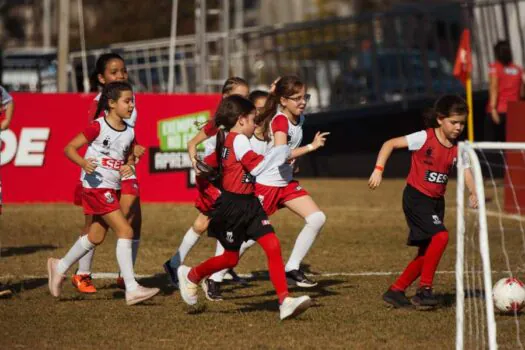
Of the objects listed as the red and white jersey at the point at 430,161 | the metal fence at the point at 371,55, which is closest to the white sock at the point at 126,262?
the red and white jersey at the point at 430,161

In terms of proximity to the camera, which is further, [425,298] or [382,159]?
[425,298]

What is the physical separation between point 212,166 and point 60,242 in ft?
16.2

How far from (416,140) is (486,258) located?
2.37 meters

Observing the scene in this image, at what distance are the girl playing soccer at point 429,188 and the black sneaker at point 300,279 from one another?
1.17 m

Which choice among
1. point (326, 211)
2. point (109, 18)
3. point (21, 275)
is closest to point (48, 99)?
point (326, 211)

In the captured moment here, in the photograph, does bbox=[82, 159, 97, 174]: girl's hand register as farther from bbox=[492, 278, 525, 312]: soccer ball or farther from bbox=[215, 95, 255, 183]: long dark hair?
bbox=[492, 278, 525, 312]: soccer ball

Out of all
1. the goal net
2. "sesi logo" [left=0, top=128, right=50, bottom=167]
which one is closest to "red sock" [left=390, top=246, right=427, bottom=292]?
the goal net

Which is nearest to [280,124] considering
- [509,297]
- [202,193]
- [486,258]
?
[202,193]

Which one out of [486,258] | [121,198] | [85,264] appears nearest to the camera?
[486,258]

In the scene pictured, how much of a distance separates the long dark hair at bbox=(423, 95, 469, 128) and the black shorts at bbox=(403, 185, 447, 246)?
55 cm

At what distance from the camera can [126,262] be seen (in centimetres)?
995

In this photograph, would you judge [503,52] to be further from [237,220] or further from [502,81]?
[237,220]

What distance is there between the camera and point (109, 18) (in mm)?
50562

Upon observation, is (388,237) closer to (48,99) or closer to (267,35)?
(48,99)
